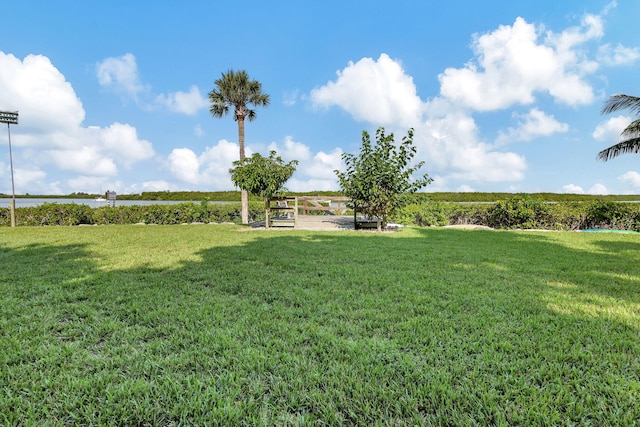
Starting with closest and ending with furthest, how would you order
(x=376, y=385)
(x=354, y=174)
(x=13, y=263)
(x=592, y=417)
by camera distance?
1. (x=592, y=417)
2. (x=376, y=385)
3. (x=13, y=263)
4. (x=354, y=174)

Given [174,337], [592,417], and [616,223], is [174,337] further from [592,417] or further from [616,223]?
[616,223]

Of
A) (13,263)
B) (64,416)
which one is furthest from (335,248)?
(13,263)

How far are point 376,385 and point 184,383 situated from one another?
1185mm

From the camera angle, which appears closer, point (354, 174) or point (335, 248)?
point (335, 248)

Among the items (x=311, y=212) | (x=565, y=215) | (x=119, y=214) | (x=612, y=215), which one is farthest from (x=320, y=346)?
(x=119, y=214)

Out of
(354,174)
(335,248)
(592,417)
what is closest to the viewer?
(592,417)

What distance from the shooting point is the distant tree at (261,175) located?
429 inches

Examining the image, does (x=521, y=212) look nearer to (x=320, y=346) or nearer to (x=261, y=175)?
(x=261, y=175)

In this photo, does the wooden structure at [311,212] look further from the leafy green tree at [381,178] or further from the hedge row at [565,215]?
the hedge row at [565,215]

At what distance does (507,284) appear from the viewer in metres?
3.96

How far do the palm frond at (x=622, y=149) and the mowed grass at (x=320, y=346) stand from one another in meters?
11.9

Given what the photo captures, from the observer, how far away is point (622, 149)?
12852 millimetres

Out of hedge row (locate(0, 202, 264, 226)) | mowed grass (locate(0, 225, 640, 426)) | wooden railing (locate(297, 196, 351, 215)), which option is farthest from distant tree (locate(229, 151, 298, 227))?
mowed grass (locate(0, 225, 640, 426))

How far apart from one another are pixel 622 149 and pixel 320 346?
1718cm
